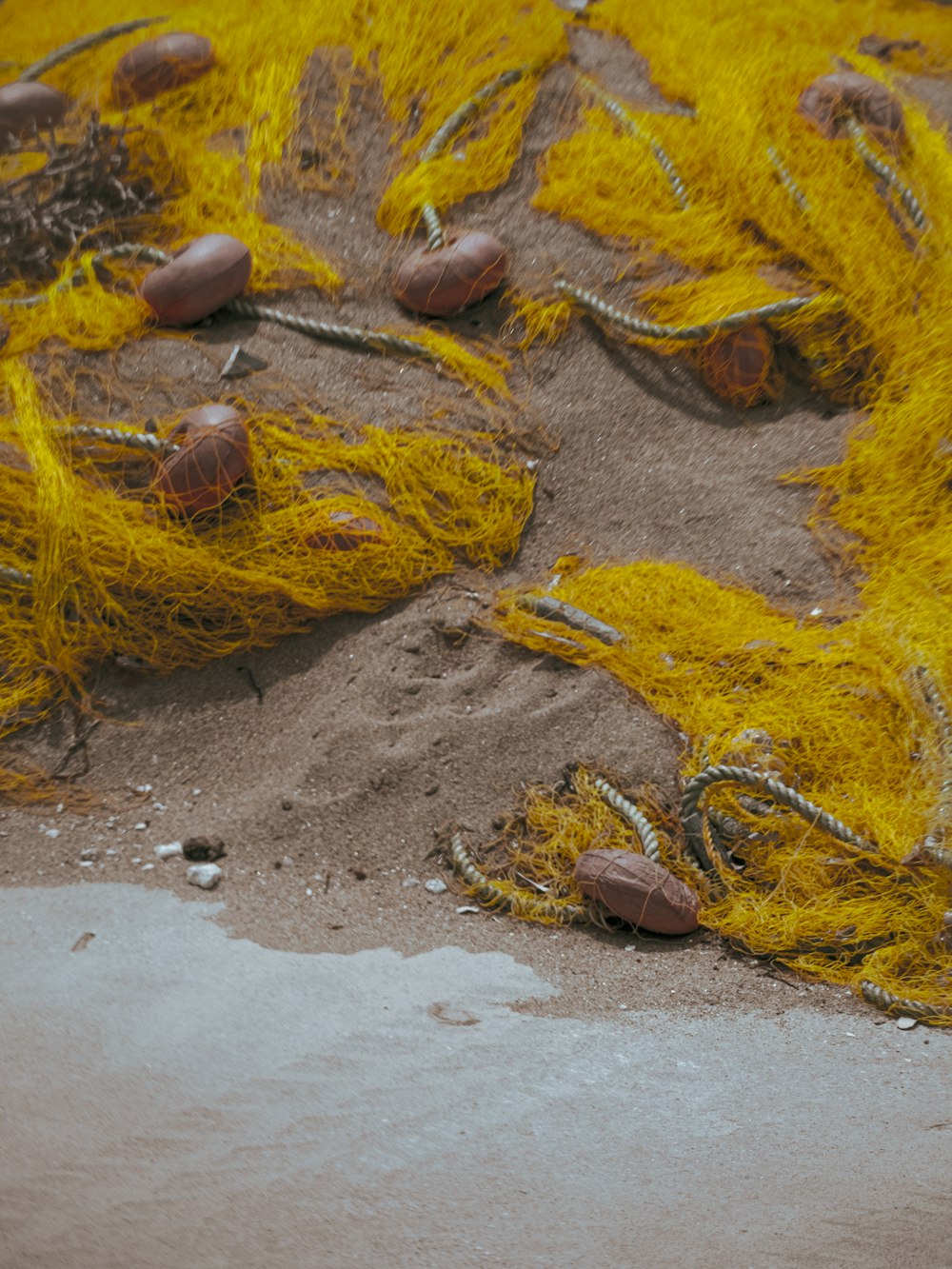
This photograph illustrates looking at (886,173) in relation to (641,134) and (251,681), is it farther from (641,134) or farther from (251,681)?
(251,681)

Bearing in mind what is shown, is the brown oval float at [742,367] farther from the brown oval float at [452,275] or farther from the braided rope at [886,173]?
the brown oval float at [452,275]

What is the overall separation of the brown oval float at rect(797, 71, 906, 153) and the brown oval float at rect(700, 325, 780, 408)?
3.58 feet

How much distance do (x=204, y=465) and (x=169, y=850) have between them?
1.26m

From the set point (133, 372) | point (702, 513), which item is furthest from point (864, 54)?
point (133, 372)

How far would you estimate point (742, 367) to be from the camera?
3930 mm

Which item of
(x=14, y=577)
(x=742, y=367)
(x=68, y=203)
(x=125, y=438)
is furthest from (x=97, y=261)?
(x=742, y=367)

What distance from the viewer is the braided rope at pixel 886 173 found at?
4.04 m

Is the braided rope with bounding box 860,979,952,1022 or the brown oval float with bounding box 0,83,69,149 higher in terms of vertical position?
the brown oval float with bounding box 0,83,69,149

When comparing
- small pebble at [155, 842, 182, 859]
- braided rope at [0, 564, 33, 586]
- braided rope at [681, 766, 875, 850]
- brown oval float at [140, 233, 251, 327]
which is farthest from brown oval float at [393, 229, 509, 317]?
small pebble at [155, 842, 182, 859]

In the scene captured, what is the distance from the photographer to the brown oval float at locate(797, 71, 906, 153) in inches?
170

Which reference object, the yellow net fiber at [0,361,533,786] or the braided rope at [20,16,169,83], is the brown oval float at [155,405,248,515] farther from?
the braided rope at [20,16,169,83]

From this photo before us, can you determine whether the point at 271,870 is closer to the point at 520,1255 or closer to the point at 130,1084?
the point at 130,1084

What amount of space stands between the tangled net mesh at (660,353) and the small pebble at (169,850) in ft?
2.47

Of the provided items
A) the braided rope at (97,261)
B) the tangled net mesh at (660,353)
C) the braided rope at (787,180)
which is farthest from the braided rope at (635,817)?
the braided rope at (97,261)
